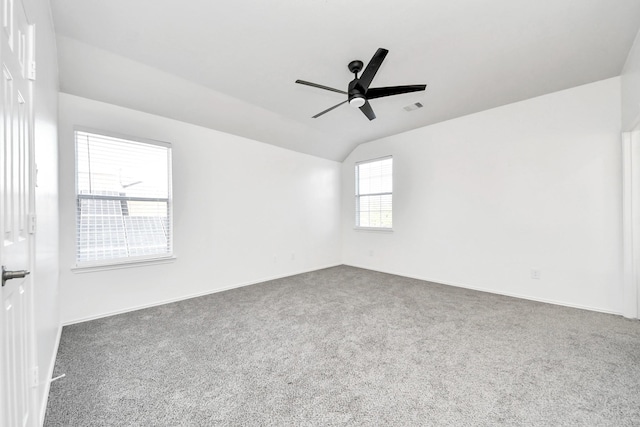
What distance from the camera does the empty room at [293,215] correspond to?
154 cm

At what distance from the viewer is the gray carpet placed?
4.95 feet

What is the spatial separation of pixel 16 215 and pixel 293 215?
3937 millimetres

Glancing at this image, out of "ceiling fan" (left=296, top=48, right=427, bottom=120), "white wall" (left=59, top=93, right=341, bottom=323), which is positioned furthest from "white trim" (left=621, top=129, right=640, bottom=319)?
"white wall" (left=59, top=93, right=341, bottom=323)

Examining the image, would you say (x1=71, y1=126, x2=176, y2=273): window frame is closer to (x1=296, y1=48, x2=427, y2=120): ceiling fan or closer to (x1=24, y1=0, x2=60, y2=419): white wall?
(x1=24, y1=0, x2=60, y2=419): white wall

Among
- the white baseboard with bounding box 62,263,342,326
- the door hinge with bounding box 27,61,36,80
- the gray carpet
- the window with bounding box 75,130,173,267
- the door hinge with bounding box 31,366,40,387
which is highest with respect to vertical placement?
the door hinge with bounding box 27,61,36,80

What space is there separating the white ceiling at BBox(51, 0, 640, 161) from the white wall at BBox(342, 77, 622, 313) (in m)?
0.39

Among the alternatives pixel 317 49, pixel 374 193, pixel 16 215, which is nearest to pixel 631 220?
pixel 374 193

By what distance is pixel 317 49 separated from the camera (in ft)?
8.16

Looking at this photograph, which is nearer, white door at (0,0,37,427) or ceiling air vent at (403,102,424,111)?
white door at (0,0,37,427)

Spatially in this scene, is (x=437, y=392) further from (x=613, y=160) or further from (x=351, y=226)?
(x=351, y=226)

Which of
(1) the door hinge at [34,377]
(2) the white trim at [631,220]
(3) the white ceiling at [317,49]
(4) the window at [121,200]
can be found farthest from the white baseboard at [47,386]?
(2) the white trim at [631,220]

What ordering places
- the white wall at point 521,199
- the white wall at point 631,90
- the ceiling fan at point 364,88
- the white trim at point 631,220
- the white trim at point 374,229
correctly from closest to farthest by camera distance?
the ceiling fan at point 364,88 → the white wall at point 631,90 → the white trim at point 631,220 → the white wall at point 521,199 → the white trim at point 374,229

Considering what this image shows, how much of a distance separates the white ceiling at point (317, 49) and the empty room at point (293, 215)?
0.02 m

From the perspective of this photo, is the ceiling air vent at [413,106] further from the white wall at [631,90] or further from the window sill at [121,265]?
the window sill at [121,265]
